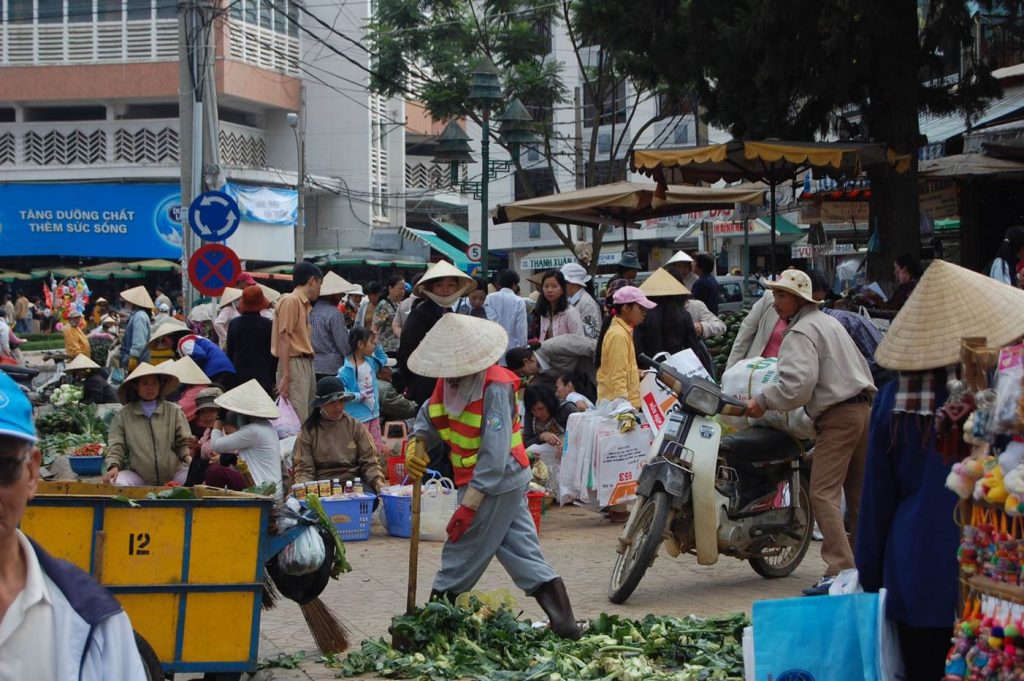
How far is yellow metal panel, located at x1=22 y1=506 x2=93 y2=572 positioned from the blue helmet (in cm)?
318

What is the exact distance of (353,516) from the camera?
32.0 ft

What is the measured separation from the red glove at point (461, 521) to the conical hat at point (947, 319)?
8.78ft

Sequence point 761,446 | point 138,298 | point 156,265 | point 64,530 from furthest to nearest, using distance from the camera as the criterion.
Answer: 1. point 156,265
2. point 138,298
3. point 761,446
4. point 64,530

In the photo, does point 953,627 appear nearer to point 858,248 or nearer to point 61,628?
point 61,628

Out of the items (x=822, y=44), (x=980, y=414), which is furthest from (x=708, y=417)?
(x=822, y=44)

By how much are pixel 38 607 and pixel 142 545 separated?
3.31 metres

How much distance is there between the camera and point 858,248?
78.7ft

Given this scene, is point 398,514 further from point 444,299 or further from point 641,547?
point 641,547

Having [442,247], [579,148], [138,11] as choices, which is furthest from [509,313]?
[442,247]

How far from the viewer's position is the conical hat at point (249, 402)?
→ 8.94 metres

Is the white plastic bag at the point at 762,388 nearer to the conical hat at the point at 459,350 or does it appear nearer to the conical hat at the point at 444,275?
the conical hat at the point at 459,350

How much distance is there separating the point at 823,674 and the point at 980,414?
3.07 feet

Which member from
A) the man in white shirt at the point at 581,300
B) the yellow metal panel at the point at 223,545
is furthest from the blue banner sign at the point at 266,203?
the yellow metal panel at the point at 223,545

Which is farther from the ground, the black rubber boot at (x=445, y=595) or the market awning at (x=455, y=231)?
the market awning at (x=455, y=231)
